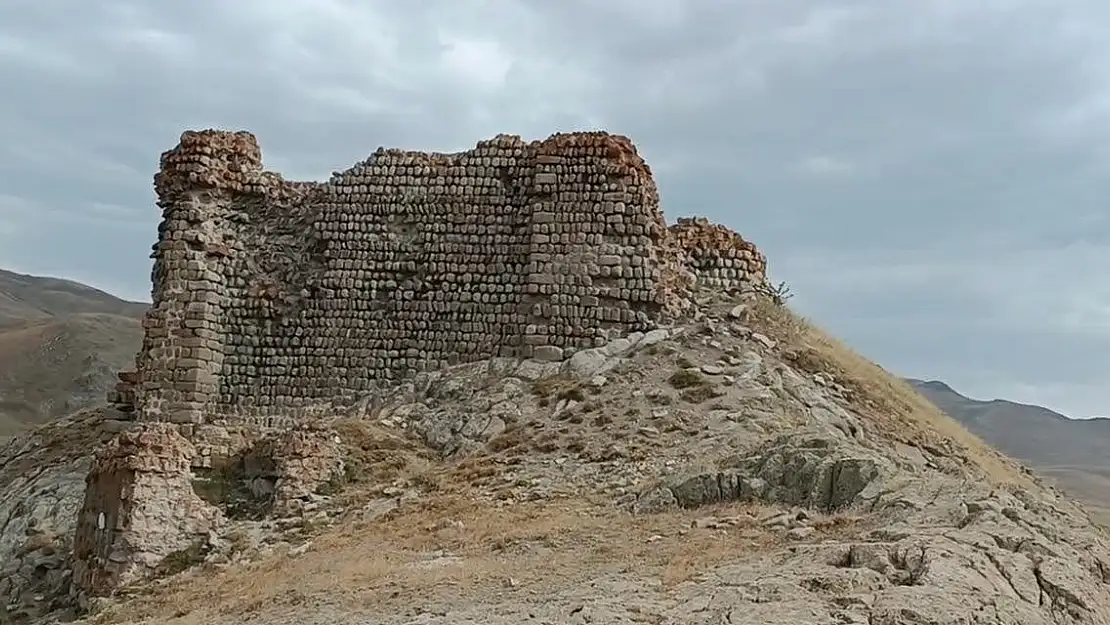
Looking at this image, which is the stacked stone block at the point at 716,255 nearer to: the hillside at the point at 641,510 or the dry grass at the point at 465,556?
the hillside at the point at 641,510

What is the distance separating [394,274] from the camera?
54.5 feet

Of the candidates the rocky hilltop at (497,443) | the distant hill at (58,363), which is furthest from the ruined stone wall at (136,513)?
the distant hill at (58,363)

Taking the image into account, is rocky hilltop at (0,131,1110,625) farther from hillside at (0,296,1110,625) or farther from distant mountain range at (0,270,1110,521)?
distant mountain range at (0,270,1110,521)

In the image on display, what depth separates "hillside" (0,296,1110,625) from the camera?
781 centimetres

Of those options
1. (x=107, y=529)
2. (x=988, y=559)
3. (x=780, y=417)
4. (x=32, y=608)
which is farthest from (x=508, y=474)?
(x=988, y=559)

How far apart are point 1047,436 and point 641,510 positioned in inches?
4384

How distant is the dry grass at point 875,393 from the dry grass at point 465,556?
5.33 m

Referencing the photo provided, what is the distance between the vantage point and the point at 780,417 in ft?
45.1

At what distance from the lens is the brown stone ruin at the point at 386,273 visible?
1602 centimetres

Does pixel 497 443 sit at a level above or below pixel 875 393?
below

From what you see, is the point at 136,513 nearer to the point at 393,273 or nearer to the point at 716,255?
the point at 393,273

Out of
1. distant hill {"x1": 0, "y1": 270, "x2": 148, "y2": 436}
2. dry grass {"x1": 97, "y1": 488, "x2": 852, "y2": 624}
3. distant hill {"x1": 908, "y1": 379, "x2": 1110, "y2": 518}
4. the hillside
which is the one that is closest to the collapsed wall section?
the hillside

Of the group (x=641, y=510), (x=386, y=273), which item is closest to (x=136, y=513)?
(x=641, y=510)

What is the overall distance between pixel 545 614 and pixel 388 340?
29.9 ft
